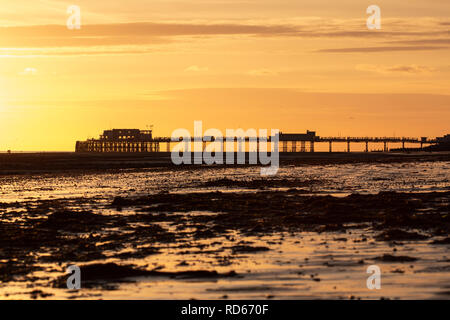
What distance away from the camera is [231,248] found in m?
23.5

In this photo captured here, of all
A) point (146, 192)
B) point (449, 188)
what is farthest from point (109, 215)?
point (449, 188)

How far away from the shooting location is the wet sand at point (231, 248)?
17500mm

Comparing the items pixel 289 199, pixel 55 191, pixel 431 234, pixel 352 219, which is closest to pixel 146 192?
pixel 55 191

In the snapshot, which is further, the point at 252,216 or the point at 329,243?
the point at 252,216

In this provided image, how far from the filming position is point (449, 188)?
4934 centimetres

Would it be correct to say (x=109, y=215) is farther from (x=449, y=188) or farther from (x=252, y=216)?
(x=449, y=188)

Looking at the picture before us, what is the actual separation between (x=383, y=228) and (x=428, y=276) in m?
9.14

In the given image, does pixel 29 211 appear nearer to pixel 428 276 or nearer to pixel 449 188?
pixel 428 276

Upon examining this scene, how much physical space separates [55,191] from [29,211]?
1640 cm

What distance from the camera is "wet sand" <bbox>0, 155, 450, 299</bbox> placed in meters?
17.5
